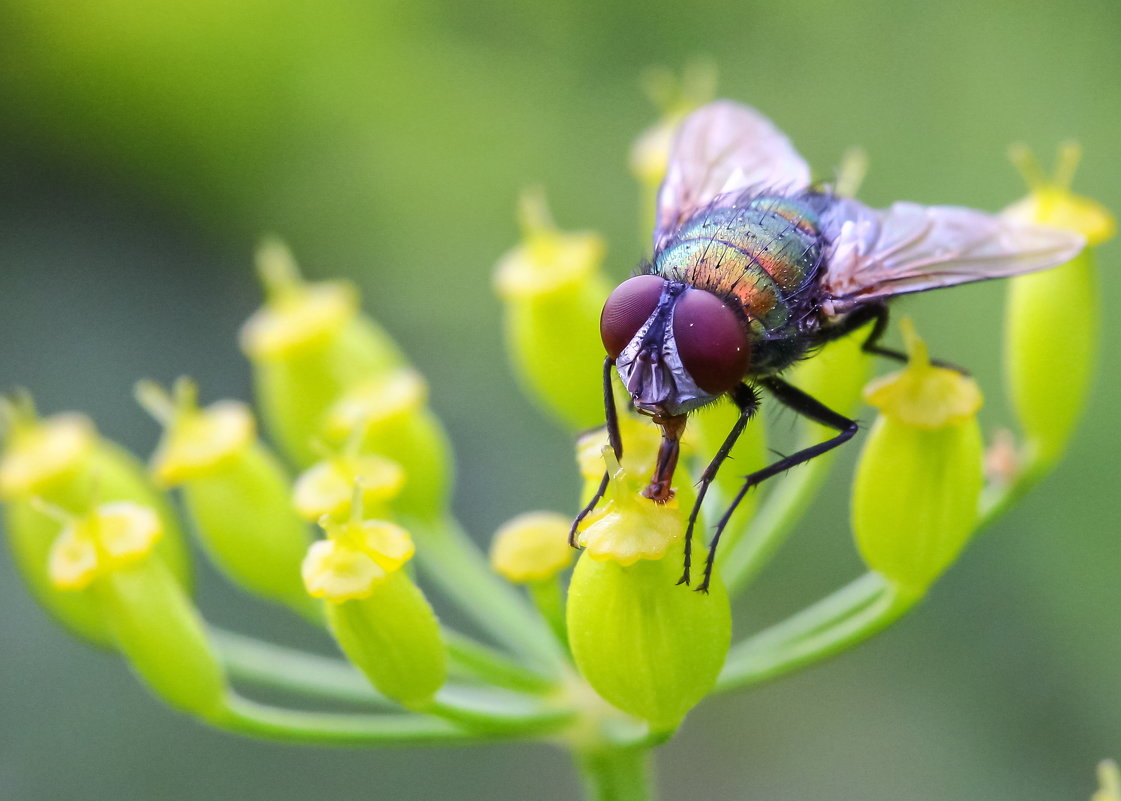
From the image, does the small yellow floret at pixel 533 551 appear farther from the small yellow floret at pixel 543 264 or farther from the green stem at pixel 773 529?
the small yellow floret at pixel 543 264

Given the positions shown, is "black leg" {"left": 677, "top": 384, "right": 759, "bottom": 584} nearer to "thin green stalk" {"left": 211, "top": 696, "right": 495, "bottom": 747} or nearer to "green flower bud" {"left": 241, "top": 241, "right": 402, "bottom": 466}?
"thin green stalk" {"left": 211, "top": 696, "right": 495, "bottom": 747}

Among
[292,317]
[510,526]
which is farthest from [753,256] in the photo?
[292,317]

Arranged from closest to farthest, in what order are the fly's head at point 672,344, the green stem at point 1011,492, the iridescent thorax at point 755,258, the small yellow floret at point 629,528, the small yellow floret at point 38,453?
the small yellow floret at point 629,528
the fly's head at point 672,344
the iridescent thorax at point 755,258
the green stem at point 1011,492
the small yellow floret at point 38,453

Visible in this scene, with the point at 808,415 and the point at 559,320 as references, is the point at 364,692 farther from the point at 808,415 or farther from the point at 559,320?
the point at 808,415

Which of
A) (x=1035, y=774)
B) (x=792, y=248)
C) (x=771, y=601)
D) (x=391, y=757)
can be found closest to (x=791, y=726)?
(x=771, y=601)

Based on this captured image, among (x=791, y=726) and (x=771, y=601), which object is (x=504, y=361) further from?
(x=791, y=726)

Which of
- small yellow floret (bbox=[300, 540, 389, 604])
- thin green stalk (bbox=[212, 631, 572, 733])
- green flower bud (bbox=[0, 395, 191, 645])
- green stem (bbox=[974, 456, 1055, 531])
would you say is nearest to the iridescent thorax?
green stem (bbox=[974, 456, 1055, 531])

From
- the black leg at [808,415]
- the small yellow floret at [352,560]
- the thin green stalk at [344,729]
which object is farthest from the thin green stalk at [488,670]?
the black leg at [808,415]
